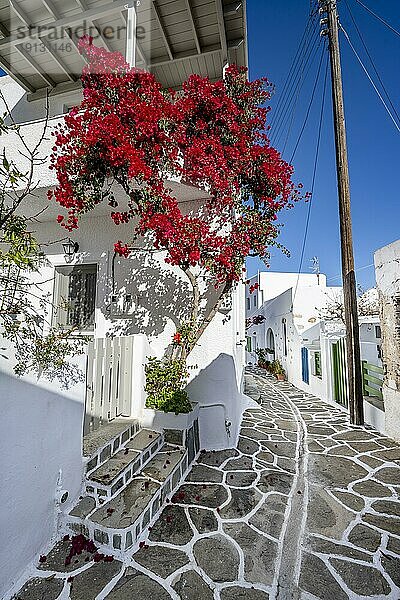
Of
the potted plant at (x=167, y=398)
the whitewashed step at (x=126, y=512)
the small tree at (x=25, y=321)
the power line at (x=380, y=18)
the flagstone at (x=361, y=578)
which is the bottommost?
the flagstone at (x=361, y=578)

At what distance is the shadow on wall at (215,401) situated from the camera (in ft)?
23.4

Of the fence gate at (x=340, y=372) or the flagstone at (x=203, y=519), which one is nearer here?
the flagstone at (x=203, y=519)

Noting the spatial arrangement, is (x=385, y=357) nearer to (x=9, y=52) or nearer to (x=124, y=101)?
(x=124, y=101)

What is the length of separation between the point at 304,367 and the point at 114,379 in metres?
12.3

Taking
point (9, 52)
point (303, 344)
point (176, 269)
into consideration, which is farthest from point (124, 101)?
point (303, 344)

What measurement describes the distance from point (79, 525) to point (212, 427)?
3.70 meters

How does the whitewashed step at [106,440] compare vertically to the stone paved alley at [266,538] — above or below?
above

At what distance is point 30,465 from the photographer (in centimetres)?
347

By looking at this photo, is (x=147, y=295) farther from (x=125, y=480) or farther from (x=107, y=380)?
(x=125, y=480)

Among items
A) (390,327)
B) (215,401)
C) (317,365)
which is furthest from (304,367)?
(215,401)

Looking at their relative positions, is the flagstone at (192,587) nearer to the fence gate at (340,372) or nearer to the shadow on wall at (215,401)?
the shadow on wall at (215,401)

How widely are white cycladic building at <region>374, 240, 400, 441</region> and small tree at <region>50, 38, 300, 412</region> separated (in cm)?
326

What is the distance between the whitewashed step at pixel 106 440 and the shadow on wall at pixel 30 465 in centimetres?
35

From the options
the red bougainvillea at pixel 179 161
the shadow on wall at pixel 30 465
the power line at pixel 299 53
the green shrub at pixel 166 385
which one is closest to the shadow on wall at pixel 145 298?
the red bougainvillea at pixel 179 161
